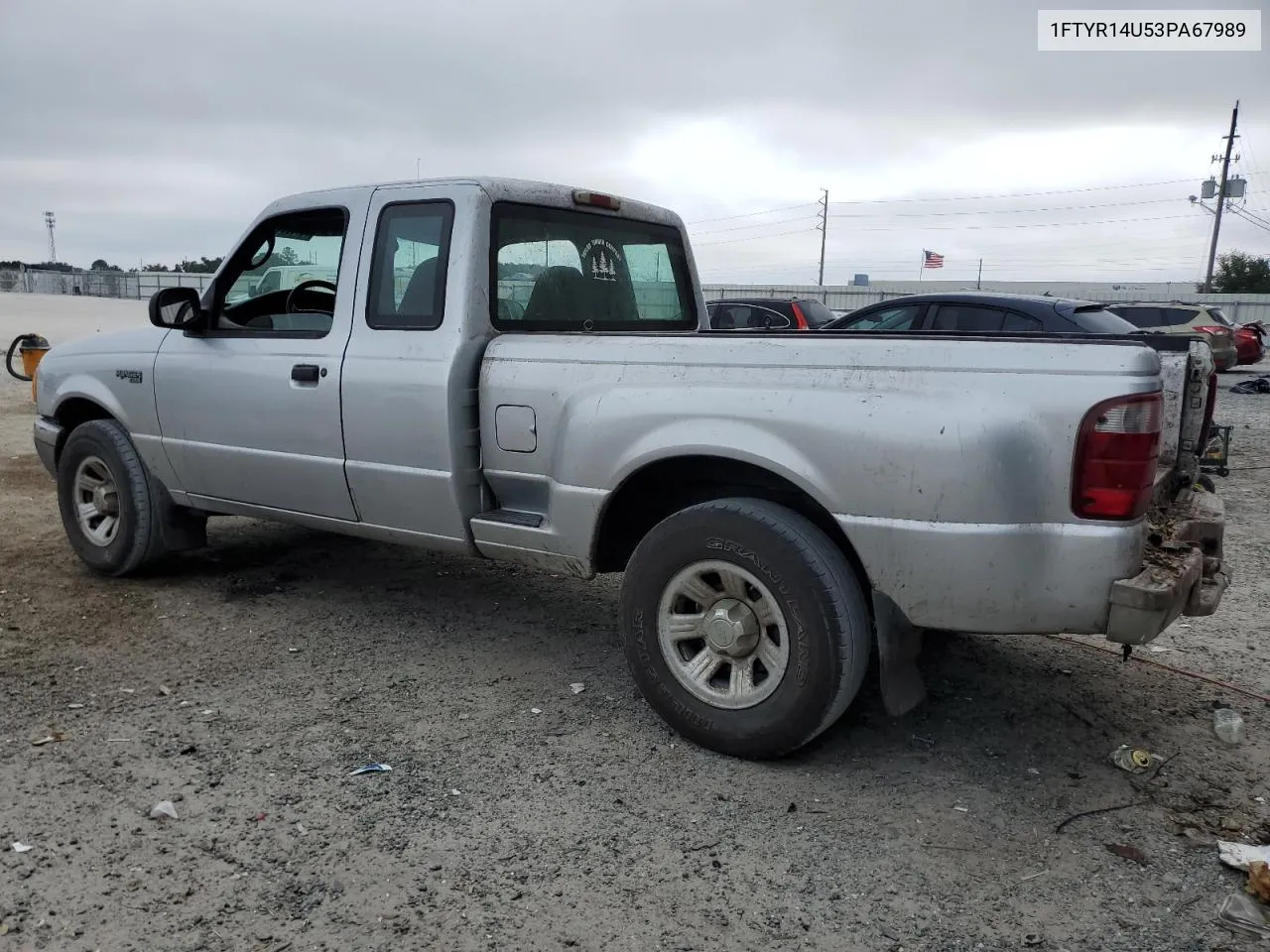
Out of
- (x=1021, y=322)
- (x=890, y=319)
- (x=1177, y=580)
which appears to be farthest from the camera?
(x=890, y=319)

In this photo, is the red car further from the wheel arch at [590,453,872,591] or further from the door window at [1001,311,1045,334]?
the wheel arch at [590,453,872,591]

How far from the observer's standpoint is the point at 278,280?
4.89 metres

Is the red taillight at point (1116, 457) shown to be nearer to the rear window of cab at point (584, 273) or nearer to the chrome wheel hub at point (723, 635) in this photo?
the chrome wheel hub at point (723, 635)

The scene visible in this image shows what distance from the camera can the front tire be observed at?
522 cm

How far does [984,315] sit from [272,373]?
7.07 meters

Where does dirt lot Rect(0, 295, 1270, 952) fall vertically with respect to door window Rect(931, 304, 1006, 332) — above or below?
below

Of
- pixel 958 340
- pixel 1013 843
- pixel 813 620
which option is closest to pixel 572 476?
pixel 813 620

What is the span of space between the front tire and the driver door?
34 cm

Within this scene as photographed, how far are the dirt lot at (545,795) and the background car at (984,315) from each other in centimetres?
429

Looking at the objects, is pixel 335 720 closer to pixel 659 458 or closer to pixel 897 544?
pixel 659 458

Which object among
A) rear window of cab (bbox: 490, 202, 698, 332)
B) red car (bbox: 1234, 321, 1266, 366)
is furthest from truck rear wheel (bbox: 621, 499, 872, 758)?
red car (bbox: 1234, 321, 1266, 366)

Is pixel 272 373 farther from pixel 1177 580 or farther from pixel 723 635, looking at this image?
pixel 1177 580

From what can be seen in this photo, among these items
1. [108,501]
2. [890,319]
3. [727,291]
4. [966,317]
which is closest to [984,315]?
[966,317]

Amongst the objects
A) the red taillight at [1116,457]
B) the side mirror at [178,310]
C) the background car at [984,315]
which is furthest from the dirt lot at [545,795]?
the background car at [984,315]
